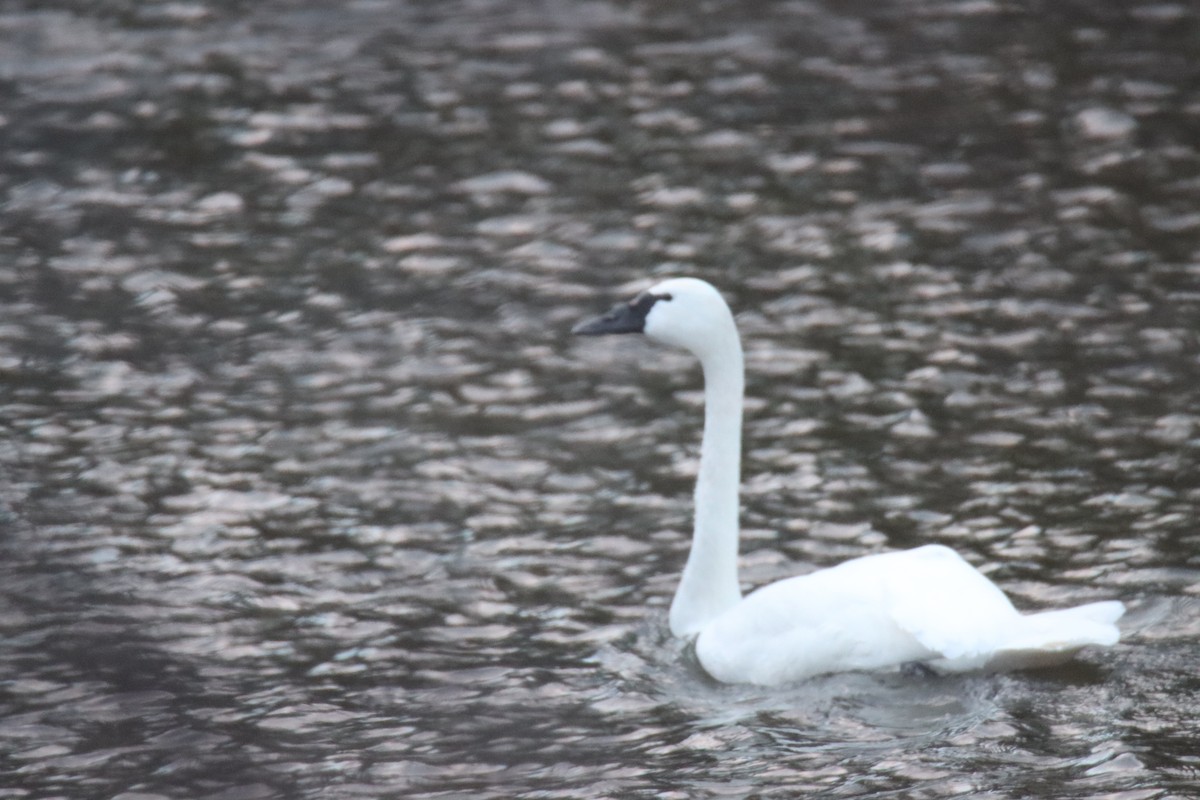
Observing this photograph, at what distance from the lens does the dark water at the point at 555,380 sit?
8039 millimetres

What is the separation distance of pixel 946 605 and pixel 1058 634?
0.48 m

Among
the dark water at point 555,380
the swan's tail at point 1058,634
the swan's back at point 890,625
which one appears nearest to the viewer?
the swan's tail at point 1058,634

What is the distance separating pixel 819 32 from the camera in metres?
17.4

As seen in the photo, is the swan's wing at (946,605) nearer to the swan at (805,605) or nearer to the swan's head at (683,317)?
the swan at (805,605)

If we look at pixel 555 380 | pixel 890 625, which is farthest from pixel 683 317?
pixel 555 380

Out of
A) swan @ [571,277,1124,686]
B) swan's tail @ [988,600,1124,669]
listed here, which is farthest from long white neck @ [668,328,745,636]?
swan's tail @ [988,600,1124,669]

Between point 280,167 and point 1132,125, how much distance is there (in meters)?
6.44

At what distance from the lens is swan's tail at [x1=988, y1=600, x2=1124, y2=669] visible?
7711 mm

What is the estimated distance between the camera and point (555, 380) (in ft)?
38.7

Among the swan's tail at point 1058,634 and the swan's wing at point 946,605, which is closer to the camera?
the swan's tail at point 1058,634

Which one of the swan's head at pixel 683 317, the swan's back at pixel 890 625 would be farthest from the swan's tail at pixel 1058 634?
the swan's head at pixel 683 317

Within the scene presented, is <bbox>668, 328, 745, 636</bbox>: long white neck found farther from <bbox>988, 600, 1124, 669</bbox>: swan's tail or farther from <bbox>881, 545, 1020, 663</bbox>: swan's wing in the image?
→ <bbox>988, 600, 1124, 669</bbox>: swan's tail

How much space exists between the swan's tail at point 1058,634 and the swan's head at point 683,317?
6.32ft

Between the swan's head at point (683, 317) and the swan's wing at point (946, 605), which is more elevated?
the swan's head at point (683, 317)
